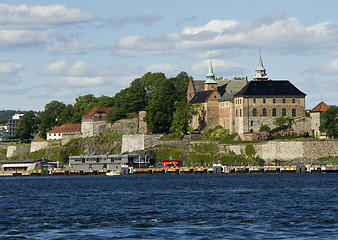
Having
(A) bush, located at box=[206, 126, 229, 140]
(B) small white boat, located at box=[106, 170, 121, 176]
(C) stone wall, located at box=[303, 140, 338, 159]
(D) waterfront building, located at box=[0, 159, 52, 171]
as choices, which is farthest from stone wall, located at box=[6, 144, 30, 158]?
(C) stone wall, located at box=[303, 140, 338, 159]

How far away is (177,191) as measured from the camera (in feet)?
270

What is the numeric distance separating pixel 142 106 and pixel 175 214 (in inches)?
4432

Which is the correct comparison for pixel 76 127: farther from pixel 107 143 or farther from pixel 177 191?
pixel 177 191

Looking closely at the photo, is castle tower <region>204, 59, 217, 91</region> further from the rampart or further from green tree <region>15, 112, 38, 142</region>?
green tree <region>15, 112, 38, 142</region>

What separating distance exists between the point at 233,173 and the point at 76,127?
5770 cm

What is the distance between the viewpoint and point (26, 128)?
195m

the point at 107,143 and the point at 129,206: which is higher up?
the point at 107,143

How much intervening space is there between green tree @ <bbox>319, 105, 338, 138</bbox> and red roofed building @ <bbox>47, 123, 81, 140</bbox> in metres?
63.8

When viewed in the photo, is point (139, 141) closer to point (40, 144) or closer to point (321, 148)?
point (40, 144)

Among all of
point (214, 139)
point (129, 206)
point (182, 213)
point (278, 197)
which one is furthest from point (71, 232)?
point (214, 139)

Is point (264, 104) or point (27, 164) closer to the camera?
point (264, 104)

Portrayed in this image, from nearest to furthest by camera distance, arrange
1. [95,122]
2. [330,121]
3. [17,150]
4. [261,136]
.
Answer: [330,121], [261,136], [95,122], [17,150]

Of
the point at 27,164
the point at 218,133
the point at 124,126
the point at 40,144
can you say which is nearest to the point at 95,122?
the point at 124,126

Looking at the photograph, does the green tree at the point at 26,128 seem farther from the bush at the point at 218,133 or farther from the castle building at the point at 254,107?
the bush at the point at 218,133
